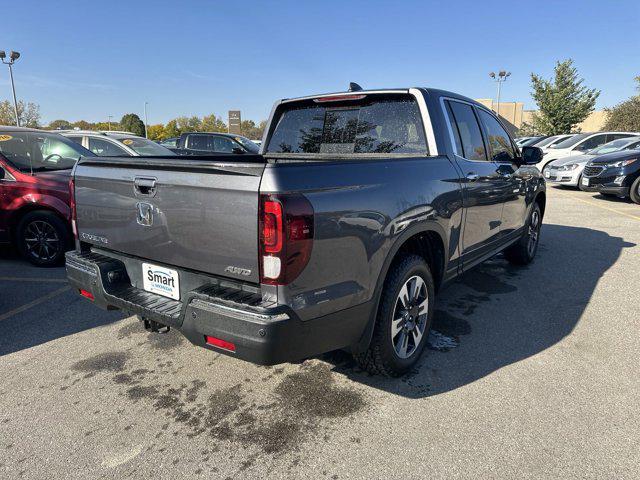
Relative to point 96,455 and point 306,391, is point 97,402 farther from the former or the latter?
point 306,391

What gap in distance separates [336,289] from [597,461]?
5.22 ft

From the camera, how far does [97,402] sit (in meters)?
2.76

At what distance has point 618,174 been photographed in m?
11.0

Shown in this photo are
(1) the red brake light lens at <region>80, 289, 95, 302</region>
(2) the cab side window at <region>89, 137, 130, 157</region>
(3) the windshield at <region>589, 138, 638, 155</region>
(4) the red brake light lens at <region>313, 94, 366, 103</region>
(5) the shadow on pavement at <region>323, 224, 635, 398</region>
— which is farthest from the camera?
(3) the windshield at <region>589, 138, 638, 155</region>

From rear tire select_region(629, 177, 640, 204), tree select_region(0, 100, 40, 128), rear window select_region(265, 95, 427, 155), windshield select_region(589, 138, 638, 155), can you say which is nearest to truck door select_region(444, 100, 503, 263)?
rear window select_region(265, 95, 427, 155)

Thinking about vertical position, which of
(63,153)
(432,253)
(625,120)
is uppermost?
(625,120)

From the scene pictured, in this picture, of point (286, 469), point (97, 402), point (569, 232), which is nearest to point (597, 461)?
point (286, 469)

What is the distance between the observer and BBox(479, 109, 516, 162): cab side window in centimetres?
442

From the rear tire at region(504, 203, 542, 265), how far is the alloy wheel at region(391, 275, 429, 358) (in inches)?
114

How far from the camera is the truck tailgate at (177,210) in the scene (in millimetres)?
2141

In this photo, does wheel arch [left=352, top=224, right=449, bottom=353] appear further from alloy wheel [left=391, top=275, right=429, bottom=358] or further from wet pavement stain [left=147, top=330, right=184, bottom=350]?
wet pavement stain [left=147, top=330, right=184, bottom=350]

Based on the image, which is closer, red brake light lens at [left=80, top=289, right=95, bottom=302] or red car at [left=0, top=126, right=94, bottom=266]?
red brake light lens at [left=80, top=289, right=95, bottom=302]

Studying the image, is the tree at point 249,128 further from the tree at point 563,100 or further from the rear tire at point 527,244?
the rear tire at point 527,244

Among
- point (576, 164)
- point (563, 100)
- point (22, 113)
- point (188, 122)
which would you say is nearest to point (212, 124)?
point (188, 122)
